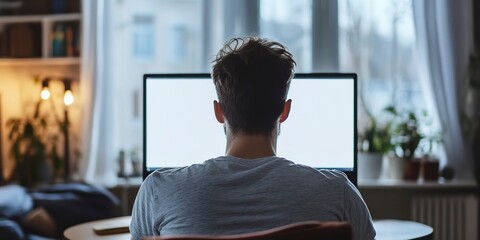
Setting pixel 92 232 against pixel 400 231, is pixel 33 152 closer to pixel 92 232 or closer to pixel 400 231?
pixel 92 232

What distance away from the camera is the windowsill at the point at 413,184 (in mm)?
3812

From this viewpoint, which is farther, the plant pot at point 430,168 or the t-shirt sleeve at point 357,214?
the plant pot at point 430,168

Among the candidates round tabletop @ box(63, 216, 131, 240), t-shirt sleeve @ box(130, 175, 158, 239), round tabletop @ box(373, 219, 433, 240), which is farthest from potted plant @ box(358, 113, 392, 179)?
t-shirt sleeve @ box(130, 175, 158, 239)

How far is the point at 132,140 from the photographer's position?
421 cm

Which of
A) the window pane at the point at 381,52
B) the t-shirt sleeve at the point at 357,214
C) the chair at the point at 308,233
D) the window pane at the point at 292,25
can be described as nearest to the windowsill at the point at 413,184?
the window pane at the point at 381,52

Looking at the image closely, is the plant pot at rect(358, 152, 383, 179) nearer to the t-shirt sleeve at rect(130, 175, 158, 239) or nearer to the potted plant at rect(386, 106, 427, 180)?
the potted plant at rect(386, 106, 427, 180)

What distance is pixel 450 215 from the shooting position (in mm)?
3844

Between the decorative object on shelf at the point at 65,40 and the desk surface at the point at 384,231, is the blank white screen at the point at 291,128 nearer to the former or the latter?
the desk surface at the point at 384,231

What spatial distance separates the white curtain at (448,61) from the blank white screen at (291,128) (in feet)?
6.14

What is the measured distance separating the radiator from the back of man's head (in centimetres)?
260

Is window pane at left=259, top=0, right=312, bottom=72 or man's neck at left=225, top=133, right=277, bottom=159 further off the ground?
window pane at left=259, top=0, right=312, bottom=72

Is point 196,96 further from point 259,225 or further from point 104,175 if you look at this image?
point 104,175

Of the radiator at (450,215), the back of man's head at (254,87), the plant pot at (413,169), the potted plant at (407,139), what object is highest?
the back of man's head at (254,87)

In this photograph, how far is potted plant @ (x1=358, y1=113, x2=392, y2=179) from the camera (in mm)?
3857
